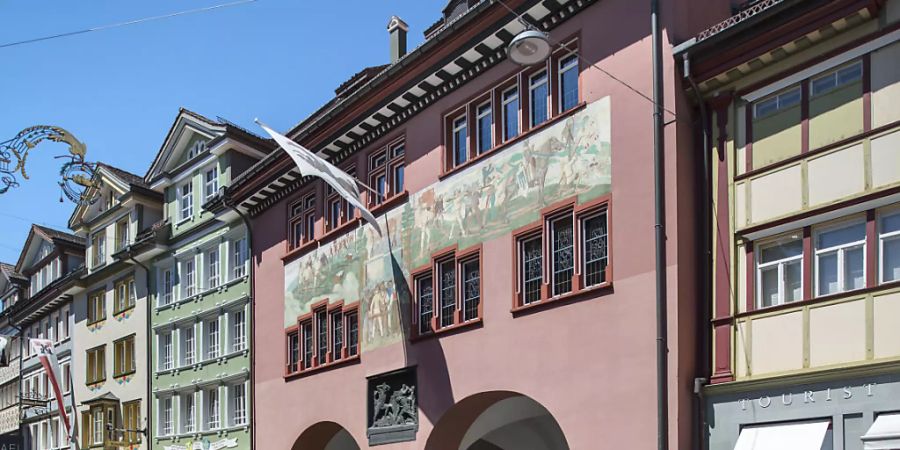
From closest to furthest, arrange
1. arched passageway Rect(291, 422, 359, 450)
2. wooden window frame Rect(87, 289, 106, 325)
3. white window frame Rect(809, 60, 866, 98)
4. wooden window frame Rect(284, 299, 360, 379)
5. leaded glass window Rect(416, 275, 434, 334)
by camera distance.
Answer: white window frame Rect(809, 60, 866, 98) → leaded glass window Rect(416, 275, 434, 334) → wooden window frame Rect(284, 299, 360, 379) → arched passageway Rect(291, 422, 359, 450) → wooden window frame Rect(87, 289, 106, 325)

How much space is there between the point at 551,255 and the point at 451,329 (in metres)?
3.49

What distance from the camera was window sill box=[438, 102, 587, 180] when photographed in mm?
19920

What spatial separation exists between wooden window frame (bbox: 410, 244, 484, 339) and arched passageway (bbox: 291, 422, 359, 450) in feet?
19.0

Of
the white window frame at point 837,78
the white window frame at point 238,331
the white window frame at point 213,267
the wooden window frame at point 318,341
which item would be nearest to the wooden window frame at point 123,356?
the white window frame at point 213,267

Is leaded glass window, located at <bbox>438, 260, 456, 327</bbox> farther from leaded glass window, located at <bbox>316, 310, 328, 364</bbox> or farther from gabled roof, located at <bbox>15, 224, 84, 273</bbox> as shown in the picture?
gabled roof, located at <bbox>15, 224, 84, 273</bbox>

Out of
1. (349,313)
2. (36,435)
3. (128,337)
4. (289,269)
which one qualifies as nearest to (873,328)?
(349,313)

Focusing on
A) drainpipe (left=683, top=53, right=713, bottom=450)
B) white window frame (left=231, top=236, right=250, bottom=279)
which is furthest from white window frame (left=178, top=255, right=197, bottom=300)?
drainpipe (left=683, top=53, right=713, bottom=450)

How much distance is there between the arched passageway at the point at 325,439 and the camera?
2853 centimetres

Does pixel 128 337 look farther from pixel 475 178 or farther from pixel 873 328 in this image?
pixel 873 328

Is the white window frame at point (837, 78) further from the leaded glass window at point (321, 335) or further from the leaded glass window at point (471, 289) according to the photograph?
the leaded glass window at point (321, 335)

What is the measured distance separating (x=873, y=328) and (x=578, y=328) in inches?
223

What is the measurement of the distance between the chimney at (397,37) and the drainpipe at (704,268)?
15329 mm

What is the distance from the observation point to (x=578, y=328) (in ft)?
62.7

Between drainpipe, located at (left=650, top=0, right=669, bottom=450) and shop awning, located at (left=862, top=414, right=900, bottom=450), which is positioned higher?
drainpipe, located at (left=650, top=0, right=669, bottom=450)
